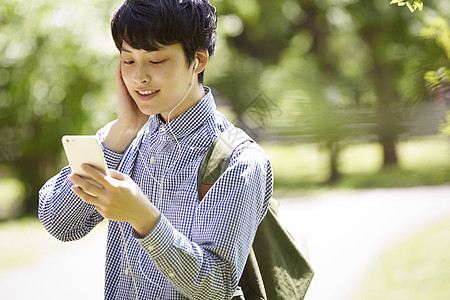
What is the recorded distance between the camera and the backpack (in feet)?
4.98

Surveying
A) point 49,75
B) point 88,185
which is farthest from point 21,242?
point 88,185

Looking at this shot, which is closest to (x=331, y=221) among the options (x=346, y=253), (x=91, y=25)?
(x=346, y=253)

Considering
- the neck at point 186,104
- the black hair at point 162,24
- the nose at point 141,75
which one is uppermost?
the black hair at point 162,24

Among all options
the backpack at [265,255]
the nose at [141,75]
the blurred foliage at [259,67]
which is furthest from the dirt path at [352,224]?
the nose at [141,75]

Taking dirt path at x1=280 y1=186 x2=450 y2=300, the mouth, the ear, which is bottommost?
dirt path at x1=280 y1=186 x2=450 y2=300

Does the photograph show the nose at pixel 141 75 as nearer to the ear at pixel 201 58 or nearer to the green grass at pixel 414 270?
the ear at pixel 201 58

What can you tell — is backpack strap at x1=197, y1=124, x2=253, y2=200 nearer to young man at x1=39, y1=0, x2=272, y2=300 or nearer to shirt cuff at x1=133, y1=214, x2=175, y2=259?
young man at x1=39, y1=0, x2=272, y2=300

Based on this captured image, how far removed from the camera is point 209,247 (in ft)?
4.62

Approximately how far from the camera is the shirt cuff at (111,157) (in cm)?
166

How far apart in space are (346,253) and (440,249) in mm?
815

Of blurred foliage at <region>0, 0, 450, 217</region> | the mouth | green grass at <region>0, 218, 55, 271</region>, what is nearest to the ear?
the mouth

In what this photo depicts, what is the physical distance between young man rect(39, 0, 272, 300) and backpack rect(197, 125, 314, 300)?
0.03m

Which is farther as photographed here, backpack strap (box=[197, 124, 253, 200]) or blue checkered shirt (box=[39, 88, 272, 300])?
backpack strap (box=[197, 124, 253, 200])

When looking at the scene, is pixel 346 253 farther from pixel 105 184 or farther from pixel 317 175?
pixel 105 184
